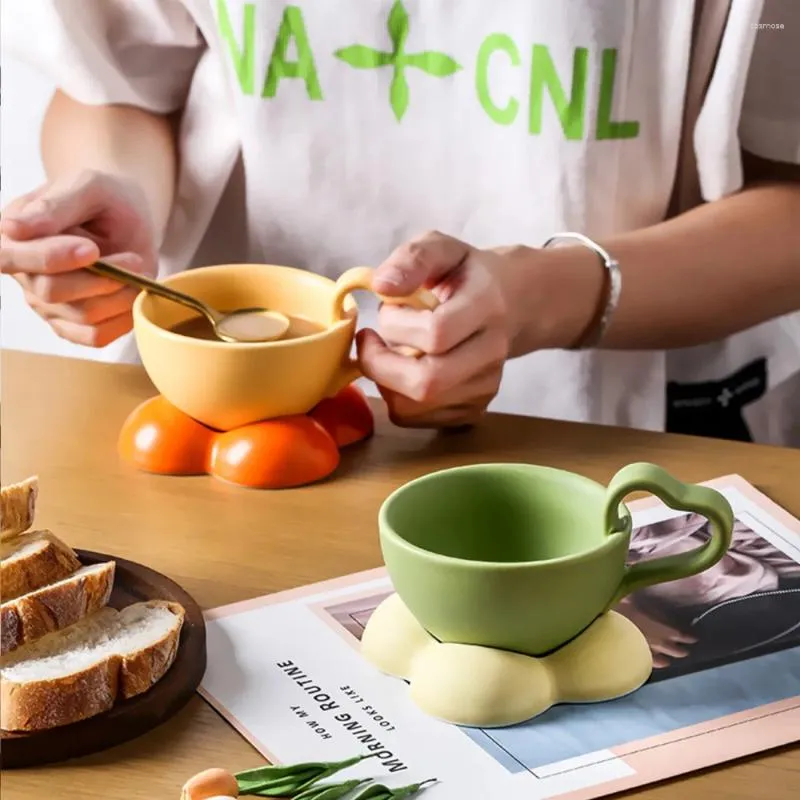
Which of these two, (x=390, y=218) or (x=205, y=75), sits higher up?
(x=205, y=75)

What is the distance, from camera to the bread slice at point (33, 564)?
61 centimetres

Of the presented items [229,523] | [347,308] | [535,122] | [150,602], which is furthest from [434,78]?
[150,602]

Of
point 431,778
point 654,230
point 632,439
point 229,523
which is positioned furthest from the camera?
point 654,230

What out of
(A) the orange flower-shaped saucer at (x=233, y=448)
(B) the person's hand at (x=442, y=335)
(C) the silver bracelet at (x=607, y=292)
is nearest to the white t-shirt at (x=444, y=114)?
(C) the silver bracelet at (x=607, y=292)

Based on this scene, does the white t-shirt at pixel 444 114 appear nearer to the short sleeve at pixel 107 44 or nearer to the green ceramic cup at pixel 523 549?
the short sleeve at pixel 107 44

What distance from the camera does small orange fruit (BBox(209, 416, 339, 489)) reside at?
778mm

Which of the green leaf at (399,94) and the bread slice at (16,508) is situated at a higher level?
the green leaf at (399,94)

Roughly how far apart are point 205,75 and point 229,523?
21.4 inches

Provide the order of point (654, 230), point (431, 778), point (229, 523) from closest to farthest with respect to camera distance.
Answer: point (431, 778)
point (229, 523)
point (654, 230)

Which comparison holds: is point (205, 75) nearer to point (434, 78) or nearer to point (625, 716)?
point (434, 78)

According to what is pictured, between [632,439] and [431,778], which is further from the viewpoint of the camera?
[632,439]

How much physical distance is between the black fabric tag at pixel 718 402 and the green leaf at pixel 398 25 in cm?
39

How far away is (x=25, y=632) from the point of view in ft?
1.92

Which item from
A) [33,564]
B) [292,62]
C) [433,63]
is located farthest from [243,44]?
[33,564]
